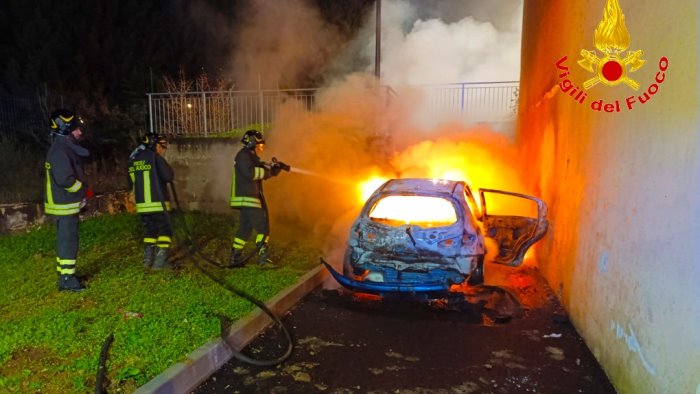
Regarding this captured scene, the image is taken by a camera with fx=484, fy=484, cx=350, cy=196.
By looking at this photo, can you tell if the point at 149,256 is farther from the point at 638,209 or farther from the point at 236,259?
the point at 638,209

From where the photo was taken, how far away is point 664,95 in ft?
10.0

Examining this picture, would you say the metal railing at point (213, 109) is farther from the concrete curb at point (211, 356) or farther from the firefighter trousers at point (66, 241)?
the concrete curb at point (211, 356)

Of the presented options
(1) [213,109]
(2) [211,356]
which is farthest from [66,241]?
(1) [213,109]

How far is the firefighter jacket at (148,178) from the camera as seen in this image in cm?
623

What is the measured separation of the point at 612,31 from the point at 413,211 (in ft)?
9.59

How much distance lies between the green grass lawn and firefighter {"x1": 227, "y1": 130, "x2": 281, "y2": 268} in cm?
35

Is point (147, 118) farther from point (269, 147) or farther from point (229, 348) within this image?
point (229, 348)

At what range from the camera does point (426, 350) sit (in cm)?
445

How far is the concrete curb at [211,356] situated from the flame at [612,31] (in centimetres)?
405

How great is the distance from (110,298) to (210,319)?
1377 mm

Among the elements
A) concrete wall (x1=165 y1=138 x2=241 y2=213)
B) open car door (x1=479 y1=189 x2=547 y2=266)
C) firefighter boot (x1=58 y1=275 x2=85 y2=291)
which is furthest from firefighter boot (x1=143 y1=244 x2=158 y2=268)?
concrete wall (x1=165 y1=138 x2=241 y2=213)

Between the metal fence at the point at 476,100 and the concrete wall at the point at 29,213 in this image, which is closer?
the concrete wall at the point at 29,213

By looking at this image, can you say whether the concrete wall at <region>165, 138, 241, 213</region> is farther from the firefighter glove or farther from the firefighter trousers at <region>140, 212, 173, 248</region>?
the firefighter trousers at <region>140, 212, 173, 248</region>

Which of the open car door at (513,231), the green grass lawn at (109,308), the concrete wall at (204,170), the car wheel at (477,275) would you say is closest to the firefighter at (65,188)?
the green grass lawn at (109,308)
